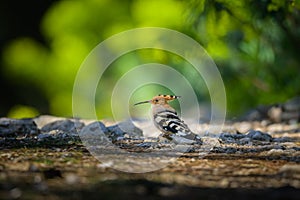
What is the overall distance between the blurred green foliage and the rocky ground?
1750 millimetres

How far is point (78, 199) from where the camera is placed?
271 cm

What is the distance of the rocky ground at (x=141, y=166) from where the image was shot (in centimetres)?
288

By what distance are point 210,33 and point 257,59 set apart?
4.79ft

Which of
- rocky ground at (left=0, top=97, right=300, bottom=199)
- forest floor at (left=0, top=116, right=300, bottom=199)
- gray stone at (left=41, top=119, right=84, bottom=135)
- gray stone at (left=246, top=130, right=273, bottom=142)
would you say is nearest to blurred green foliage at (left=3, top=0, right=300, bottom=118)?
gray stone at (left=246, top=130, right=273, bottom=142)

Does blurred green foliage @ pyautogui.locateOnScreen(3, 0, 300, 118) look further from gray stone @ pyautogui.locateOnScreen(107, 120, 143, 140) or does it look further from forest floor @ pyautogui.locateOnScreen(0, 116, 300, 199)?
forest floor @ pyautogui.locateOnScreen(0, 116, 300, 199)

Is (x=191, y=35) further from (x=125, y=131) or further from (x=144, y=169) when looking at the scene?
(x=144, y=169)

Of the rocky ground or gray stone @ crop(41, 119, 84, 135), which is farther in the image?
gray stone @ crop(41, 119, 84, 135)

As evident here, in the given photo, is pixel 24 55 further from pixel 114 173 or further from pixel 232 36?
pixel 114 173

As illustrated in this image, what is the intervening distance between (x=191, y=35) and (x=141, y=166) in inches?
157

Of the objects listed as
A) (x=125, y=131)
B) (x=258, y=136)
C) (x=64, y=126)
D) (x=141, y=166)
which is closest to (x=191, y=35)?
(x=64, y=126)

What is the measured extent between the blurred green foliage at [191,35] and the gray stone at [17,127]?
1.92 metres

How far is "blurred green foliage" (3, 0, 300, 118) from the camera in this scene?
6.71 meters

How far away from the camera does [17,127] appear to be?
5566mm

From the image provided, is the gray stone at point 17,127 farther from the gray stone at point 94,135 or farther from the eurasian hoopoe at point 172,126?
the eurasian hoopoe at point 172,126
